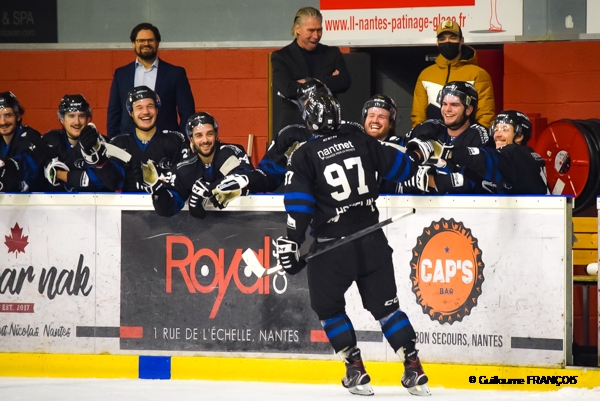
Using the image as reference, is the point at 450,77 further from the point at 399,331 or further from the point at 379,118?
the point at 399,331

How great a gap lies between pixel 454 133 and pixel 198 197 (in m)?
1.42

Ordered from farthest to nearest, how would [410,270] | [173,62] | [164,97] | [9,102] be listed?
[173,62] → [164,97] → [9,102] → [410,270]

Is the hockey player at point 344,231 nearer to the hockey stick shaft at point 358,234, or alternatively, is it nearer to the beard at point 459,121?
the hockey stick shaft at point 358,234

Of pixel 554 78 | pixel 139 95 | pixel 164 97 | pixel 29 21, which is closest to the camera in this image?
pixel 139 95

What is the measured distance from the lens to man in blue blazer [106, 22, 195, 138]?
6430mm

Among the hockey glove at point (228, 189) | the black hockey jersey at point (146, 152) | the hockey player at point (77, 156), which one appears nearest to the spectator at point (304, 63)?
the black hockey jersey at point (146, 152)

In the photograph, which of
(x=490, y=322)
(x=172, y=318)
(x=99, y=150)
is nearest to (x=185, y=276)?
(x=172, y=318)

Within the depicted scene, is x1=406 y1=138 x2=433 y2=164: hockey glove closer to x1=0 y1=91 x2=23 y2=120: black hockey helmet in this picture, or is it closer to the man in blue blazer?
the man in blue blazer

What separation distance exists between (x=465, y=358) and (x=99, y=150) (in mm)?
2169

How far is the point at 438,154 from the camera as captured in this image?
203 inches

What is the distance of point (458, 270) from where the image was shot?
514cm

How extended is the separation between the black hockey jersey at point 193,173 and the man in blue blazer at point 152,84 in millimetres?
830

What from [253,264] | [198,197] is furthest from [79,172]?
[253,264]

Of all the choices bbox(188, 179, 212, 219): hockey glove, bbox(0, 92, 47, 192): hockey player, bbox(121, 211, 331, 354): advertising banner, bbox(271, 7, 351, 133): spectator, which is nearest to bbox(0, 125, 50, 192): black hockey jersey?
bbox(0, 92, 47, 192): hockey player
